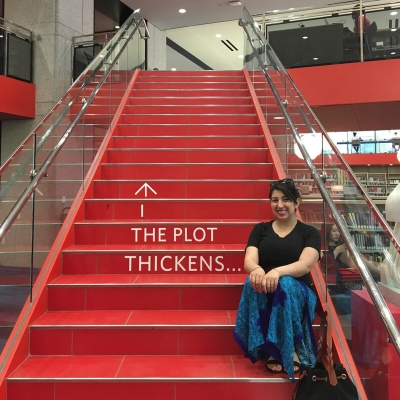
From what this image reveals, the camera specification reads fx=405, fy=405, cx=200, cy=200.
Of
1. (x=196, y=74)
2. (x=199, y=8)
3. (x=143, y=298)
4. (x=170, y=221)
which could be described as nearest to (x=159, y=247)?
(x=170, y=221)

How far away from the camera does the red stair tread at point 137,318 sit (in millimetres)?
2461

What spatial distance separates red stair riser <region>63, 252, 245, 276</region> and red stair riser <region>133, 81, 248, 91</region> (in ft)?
13.3

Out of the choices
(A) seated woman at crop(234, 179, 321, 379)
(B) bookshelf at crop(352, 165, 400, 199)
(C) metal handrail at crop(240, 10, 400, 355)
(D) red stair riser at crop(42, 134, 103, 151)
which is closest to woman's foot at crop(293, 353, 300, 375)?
(A) seated woman at crop(234, 179, 321, 379)

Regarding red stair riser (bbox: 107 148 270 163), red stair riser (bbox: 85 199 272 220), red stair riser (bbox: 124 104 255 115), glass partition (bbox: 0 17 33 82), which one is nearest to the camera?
red stair riser (bbox: 85 199 272 220)

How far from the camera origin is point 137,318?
2564mm

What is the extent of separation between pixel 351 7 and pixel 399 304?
21.9ft

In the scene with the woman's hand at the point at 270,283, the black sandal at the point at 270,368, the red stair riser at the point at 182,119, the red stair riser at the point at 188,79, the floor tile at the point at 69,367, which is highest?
the red stair riser at the point at 188,79

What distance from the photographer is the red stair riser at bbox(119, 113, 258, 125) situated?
17.0 ft

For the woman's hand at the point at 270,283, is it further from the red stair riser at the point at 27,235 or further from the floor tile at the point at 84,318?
the red stair riser at the point at 27,235

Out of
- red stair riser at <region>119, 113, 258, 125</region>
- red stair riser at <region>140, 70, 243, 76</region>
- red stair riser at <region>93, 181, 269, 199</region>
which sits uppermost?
red stair riser at <region>140, 70, 243, 76</region>

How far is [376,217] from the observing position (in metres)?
2.19

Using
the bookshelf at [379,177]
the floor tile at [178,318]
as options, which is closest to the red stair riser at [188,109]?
the floor tile at [178,318]

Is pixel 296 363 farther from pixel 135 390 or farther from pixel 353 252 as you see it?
pixel 135 390

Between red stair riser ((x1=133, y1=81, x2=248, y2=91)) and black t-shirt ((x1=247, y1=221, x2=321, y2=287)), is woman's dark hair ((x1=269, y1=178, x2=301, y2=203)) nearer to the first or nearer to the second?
black t-shirt ((x1=247, y1=221, x2=321, y2=287))
